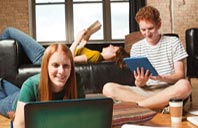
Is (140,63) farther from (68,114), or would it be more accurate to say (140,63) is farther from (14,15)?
(14,15)

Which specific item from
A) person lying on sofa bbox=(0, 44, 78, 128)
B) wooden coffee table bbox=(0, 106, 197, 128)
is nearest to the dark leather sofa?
wooden coffee table bbox=(0, 106, 197, 128)

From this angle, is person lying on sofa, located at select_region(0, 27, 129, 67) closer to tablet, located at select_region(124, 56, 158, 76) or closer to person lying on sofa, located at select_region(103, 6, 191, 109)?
person lying on sofa, located at select_region(103, 6, 191, 109)

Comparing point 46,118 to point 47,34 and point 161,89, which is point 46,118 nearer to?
point 161,89

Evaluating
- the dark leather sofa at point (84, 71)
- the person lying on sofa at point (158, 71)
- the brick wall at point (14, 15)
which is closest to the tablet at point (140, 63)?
the person lying on sofa at point (158, 71)

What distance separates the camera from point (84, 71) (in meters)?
3.15

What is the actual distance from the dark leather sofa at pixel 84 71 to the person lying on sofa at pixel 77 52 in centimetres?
9

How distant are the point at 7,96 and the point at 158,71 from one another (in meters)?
1.29

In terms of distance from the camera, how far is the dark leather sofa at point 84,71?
3.15m

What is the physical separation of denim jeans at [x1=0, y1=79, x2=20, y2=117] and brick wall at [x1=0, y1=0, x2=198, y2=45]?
4.25 meters

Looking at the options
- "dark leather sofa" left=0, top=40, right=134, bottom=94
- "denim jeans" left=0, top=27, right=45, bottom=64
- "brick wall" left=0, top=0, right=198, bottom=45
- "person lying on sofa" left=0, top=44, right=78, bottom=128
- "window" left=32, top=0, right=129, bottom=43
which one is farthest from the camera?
"window" left=32, top=0, right=129, bottom=43

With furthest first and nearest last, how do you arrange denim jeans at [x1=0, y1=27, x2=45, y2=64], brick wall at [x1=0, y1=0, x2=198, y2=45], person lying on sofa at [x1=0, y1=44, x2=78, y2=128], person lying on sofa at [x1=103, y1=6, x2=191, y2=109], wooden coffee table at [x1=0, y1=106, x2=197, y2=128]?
brick wall at [x1=0, y1=0, x2=198, y2=45]
denim jeans at [x1=0, y1=27, x2=45, y2=64]
person lying on sofa at [x1=103, y1=6, x2=191, y2=109]
wooden coffee table at [x1=0, y1=106, x2=197, y2=128]
person lying on sofa at [x1=0, y1=44, x2=78, y2=128]

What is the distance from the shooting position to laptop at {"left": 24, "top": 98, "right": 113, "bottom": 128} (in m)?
0.85

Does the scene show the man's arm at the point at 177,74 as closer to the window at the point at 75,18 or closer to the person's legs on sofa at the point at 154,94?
the person's legs on sofa at the point at 154,94

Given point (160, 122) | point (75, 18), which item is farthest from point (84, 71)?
point (75, 18)
